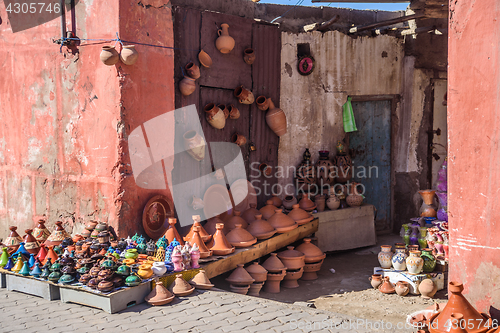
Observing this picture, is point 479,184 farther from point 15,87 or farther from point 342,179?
point 15,87

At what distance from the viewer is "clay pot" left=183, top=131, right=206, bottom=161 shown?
5.50m

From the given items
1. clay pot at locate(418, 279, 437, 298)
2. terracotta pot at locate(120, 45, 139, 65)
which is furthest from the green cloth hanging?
terracotta pot at locate(120, 45, 139, 65)

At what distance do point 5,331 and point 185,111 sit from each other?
322cm

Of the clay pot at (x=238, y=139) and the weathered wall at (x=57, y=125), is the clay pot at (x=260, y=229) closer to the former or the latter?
the clay pot at (x=238, y=139)

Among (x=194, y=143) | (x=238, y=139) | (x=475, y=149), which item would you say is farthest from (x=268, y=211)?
(x=475, y=149)

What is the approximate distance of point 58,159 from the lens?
515cm

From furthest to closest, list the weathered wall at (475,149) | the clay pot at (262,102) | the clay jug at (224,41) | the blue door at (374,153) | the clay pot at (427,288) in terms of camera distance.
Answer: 1. the blue door at (374,153)
2. the clay pot at (262,102)
3. the clay jug at (224,41)
4. the clay pot at (427,288)
5. the weathered wall at (475,149)

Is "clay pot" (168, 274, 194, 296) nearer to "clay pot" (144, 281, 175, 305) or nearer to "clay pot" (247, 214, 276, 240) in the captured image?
"clay pot" (144, 281, 175, 305)

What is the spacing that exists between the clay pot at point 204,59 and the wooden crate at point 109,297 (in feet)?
10.1

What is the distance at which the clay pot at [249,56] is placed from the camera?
251 inches

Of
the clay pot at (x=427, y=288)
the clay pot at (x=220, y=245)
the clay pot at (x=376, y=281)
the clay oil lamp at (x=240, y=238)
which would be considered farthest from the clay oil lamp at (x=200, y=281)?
the clay pot at (x=427, y=288)

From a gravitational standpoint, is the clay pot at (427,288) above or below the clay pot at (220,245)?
below

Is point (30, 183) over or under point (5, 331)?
over

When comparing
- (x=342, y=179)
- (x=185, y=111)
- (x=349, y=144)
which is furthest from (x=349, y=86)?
(x=185, y=111)
